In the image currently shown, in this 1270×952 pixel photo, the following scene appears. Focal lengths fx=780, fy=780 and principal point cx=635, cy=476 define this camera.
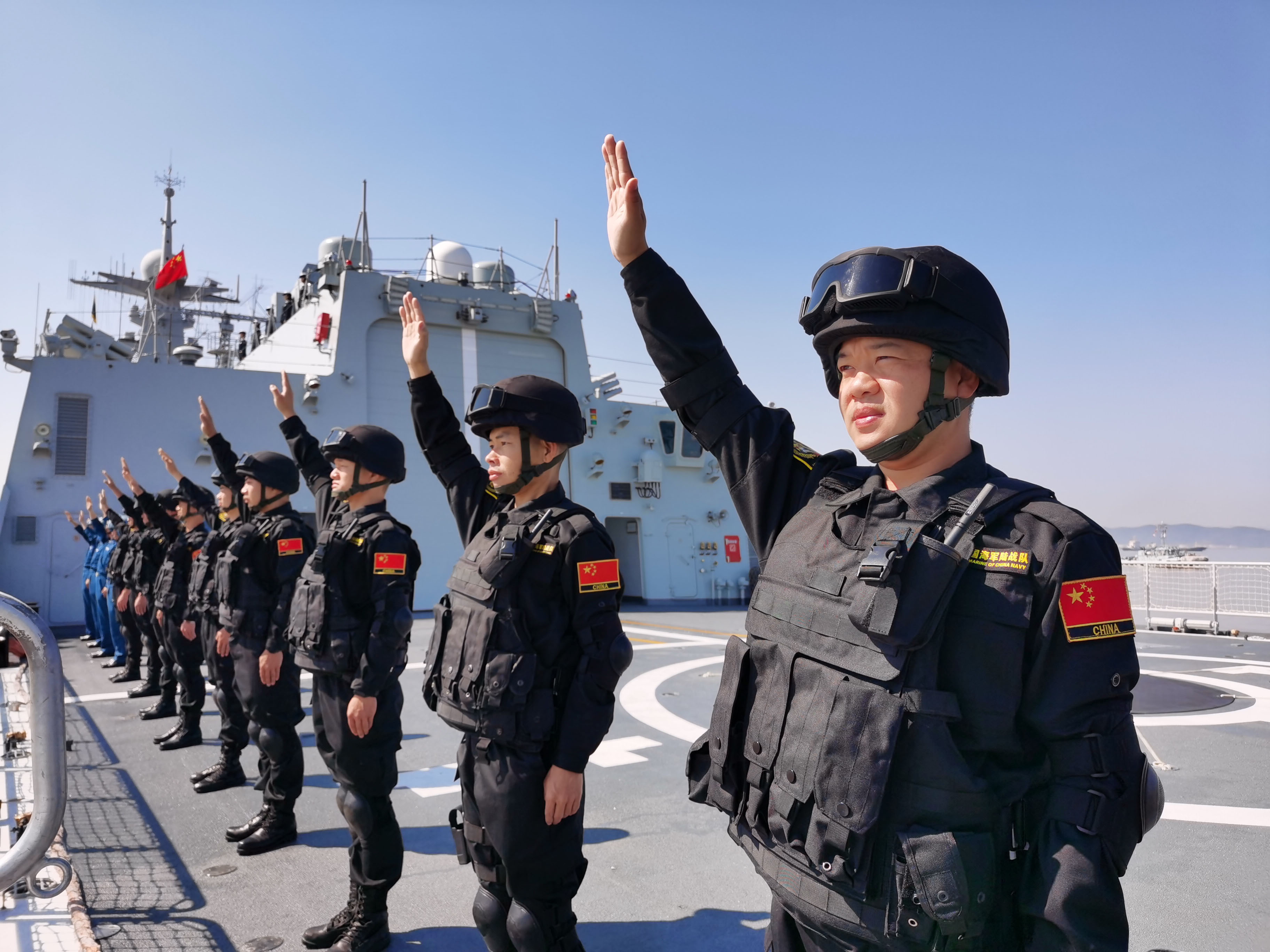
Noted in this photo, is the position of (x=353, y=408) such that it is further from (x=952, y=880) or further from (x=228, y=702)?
(x=952, y=880)

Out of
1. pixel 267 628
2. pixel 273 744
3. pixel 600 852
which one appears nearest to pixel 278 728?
pixel 273 744

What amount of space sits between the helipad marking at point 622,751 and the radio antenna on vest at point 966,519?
13.4ft

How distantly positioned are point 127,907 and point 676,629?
9.80 m

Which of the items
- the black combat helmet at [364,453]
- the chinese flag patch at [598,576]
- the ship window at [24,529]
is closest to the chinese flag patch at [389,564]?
the black combat helmet at [364,453]

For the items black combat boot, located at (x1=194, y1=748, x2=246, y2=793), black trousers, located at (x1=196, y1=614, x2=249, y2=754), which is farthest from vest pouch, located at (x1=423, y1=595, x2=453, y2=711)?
black combat boot, located at (x1=194, y1=748, x2=246, y2=793)

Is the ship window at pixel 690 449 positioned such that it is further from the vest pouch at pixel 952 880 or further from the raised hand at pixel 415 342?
the vest pouch at pixel 952 880

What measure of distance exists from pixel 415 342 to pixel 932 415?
6.99 ft

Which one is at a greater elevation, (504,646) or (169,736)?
(504,646)

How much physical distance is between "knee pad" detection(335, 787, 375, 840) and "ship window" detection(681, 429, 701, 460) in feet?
50.1

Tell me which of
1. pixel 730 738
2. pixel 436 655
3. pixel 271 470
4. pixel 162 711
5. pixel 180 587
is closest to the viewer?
pixel 730 738

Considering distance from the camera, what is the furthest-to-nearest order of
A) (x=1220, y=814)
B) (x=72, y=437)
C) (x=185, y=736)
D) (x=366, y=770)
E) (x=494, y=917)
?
(x=72, y=437), (x=185, y=736), (x=1220, y=814), (x=366, y=770), (x=494, y=917)

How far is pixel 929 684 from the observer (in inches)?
47.7

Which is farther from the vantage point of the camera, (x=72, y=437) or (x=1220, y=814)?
(x=72, y=437)

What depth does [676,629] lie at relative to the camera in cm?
1266
